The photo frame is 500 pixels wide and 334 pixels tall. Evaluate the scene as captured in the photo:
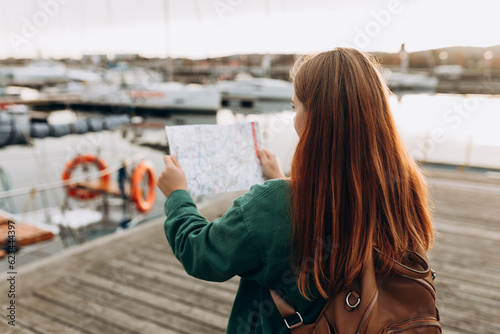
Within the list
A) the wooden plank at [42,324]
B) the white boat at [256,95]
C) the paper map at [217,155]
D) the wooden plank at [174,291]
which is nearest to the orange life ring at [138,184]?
the wooden plank at [174,291]

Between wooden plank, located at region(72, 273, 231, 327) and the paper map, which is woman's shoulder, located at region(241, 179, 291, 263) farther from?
wooden plank, located at region(72, 273, 231, 327)

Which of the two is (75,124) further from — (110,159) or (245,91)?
(245,91)

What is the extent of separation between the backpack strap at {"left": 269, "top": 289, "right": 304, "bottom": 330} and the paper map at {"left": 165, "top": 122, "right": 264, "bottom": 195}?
1.33 ft

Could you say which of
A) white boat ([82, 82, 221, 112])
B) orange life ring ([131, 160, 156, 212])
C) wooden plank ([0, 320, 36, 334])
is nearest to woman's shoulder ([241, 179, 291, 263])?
wooden plank ([0, 320, 36, 334])

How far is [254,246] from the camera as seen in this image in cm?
92

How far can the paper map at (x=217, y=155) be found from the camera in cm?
127

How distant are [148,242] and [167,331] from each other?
1408 millimetres

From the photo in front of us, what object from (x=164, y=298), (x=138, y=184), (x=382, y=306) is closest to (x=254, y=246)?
(x=382, y=306)

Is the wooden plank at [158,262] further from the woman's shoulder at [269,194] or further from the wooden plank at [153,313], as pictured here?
the woman's shoulder at [269,194]

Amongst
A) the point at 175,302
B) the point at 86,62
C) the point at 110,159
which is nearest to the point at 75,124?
the point at 175,302

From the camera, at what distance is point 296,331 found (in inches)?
37.7

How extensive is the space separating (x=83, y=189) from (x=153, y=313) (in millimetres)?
4295

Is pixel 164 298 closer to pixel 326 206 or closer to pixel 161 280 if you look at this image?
pixel 161 280

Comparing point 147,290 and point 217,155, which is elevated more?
point 217,155
